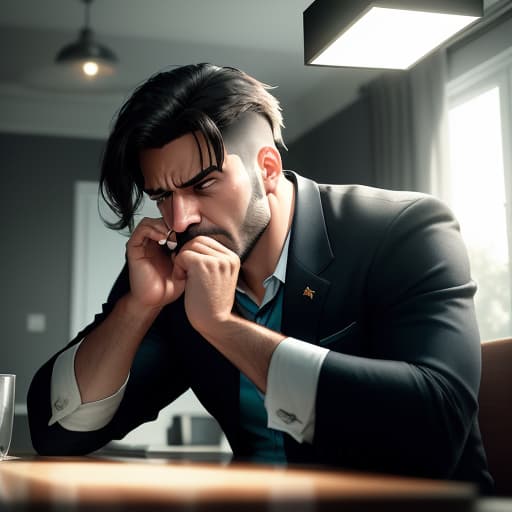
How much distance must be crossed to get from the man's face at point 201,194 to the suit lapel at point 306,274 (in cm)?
10

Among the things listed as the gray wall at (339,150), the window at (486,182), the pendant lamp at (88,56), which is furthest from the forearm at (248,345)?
A: the gray wall at (339,150)

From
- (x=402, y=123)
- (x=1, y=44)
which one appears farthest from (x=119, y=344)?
(x=1, y=44)

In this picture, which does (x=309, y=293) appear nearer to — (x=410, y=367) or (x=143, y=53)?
(x=410, y=367)

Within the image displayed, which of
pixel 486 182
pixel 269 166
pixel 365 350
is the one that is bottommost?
pixel 365 350

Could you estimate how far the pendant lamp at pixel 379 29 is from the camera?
1.25 m

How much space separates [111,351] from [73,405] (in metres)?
0.12

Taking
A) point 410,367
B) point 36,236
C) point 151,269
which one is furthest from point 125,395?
point 36,236

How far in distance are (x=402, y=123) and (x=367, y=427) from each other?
3.84 m

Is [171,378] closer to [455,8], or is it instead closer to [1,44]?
[455,8]

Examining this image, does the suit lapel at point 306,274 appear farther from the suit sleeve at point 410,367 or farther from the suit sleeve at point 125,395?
the suit sleeve at point 125,395

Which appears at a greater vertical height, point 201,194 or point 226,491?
point 201,194

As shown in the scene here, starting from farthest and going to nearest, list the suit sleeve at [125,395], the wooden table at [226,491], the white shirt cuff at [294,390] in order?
the suit sleeve at [125,395] → the white shirt cuff at [294,390] → the wooden table at [226,491]

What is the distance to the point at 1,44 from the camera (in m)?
4.94

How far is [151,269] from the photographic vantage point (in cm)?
140
